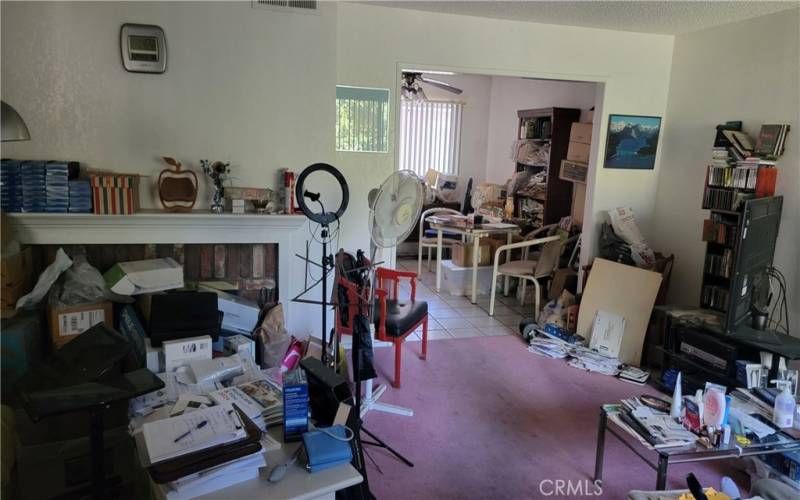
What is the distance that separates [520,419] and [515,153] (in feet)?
13.6

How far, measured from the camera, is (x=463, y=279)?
561 centimetres

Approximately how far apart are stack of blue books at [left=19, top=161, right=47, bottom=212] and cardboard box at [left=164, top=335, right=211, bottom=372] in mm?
1159

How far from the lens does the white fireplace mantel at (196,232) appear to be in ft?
9.88

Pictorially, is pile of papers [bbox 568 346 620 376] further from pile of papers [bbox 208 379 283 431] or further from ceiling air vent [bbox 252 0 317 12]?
ceiling air vent [bbox 252 0 317 12]

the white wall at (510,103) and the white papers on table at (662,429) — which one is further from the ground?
the white wall at (510,103)

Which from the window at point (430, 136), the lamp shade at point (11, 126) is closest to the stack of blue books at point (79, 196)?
the lamp shade at point (11, 126)

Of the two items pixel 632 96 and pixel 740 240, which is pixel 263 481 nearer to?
pixel 740 240

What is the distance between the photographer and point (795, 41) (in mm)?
3375

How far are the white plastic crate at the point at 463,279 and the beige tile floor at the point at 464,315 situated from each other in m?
0.09

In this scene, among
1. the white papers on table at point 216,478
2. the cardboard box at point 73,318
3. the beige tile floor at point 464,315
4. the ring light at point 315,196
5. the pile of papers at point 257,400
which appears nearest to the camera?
the white papers on table at point 216,478

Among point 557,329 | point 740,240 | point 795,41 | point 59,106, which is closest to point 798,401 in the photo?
point 740,240

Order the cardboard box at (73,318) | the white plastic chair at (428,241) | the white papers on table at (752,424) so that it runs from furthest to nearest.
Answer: the white plastic chair at (428,241), the cardboard box at (73,318), the white papers on table at (752,424)

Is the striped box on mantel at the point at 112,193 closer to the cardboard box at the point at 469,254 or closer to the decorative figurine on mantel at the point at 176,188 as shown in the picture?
the decorative figurine on mantel at the point at 176,188

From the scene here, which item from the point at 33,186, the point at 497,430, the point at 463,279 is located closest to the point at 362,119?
the point at 33,186
